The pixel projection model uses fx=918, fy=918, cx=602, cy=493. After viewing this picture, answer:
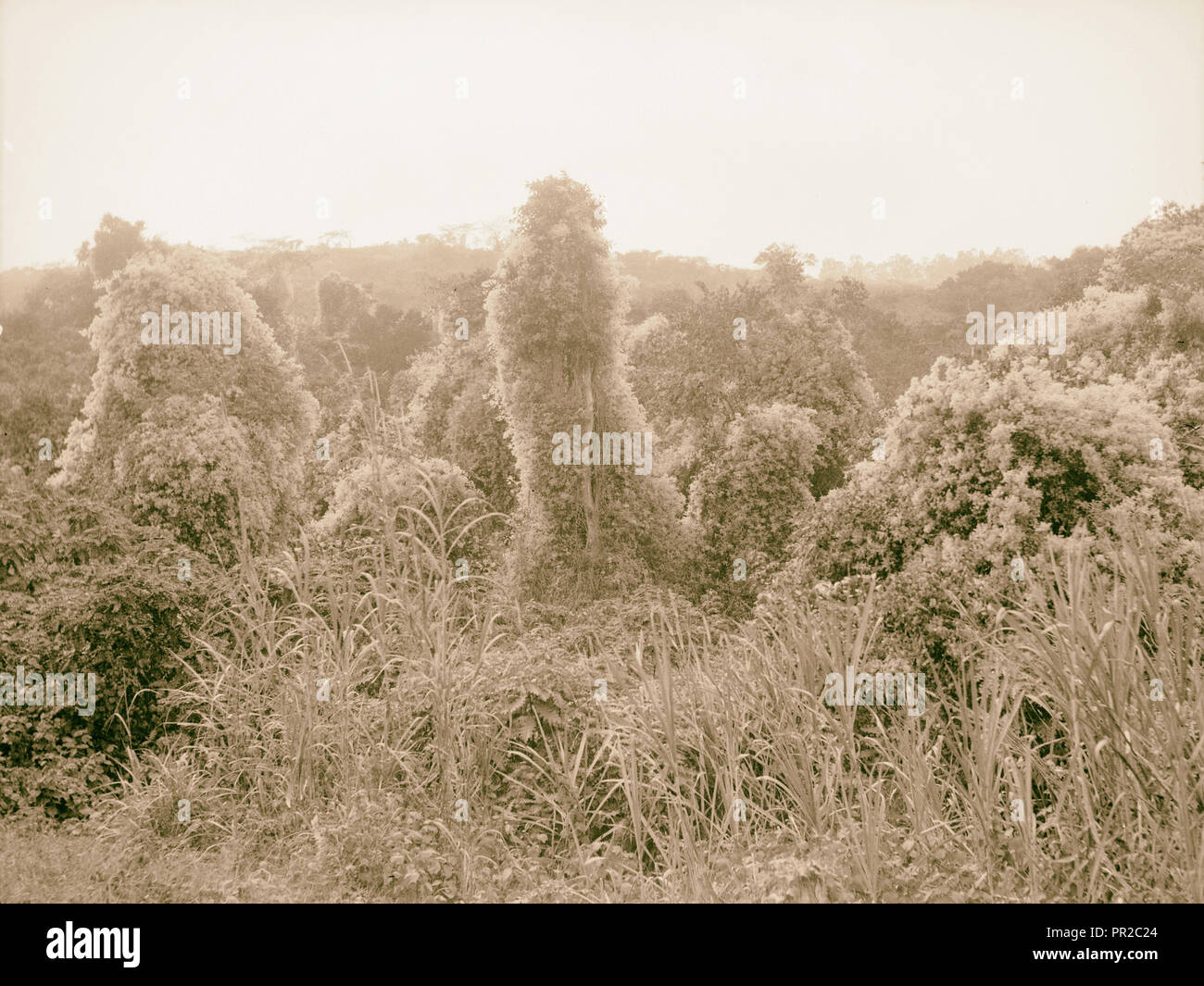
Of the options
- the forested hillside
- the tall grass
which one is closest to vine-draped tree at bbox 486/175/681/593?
the forested hillside

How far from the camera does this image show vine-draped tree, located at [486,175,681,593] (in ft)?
22.9

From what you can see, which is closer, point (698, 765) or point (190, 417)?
point (698, 765)

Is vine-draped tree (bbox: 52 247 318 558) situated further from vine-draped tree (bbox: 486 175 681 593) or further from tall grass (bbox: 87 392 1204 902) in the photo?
tall grass (bbox: 87 392 1204 902)

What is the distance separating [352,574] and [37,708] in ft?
6.68

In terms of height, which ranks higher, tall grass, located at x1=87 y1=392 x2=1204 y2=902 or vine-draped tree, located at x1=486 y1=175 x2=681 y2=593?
vine-draped tree, located at x1=486 y1=175 x2=681 y2=593

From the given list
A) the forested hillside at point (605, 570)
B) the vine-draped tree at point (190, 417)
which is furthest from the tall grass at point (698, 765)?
the vine-draped tree at point (190, 417)

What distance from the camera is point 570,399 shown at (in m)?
7.16

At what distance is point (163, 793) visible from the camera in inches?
163

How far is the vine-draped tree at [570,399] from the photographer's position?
698 centimetres

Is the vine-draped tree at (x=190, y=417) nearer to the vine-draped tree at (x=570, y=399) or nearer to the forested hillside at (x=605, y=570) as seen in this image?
the forested hillside at (x=605, y=570)

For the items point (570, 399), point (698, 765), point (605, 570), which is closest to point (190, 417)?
A: point (570, 399)

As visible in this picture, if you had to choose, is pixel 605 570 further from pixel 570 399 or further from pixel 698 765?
pixel 698 765

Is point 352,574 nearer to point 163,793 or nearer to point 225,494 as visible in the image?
point 163,793
